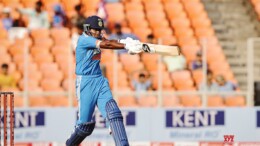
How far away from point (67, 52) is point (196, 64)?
7.24 ft

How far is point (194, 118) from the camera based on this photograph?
16.3 meters

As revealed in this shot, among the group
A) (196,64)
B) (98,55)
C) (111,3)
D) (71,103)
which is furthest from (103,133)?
(98,55)

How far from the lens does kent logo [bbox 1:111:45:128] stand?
15.9 meters

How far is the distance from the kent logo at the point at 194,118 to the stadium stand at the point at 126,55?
0.50ft

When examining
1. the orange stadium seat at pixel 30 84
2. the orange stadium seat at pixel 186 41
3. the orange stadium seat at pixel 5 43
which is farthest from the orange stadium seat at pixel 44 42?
the orange stadium seat at pixel 186 41

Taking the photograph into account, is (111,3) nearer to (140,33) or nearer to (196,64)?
(140,33)

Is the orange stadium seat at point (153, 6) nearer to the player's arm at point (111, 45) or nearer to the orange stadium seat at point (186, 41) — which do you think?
the orange stadium seat at point (186, 41)

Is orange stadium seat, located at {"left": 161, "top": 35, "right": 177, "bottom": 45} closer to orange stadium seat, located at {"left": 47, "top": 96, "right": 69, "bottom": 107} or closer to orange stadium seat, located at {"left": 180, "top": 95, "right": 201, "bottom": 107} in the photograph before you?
orange stadium seat, located at {"left": 180, "top": 95, "right": 201, "bottom": 107}

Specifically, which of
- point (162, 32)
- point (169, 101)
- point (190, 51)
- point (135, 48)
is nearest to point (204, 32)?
point (162, 32)

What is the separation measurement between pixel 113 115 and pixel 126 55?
7.22m

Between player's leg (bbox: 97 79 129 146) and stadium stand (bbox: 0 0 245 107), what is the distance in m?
5.75

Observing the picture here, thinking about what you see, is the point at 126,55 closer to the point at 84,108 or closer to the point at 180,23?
the point at 180,23

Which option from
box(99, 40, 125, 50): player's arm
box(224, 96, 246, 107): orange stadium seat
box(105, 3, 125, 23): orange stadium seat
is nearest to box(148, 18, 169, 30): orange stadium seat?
box(105, 3, 125, 23): orange stadium seat

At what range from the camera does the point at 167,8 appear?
19031 millimetres
